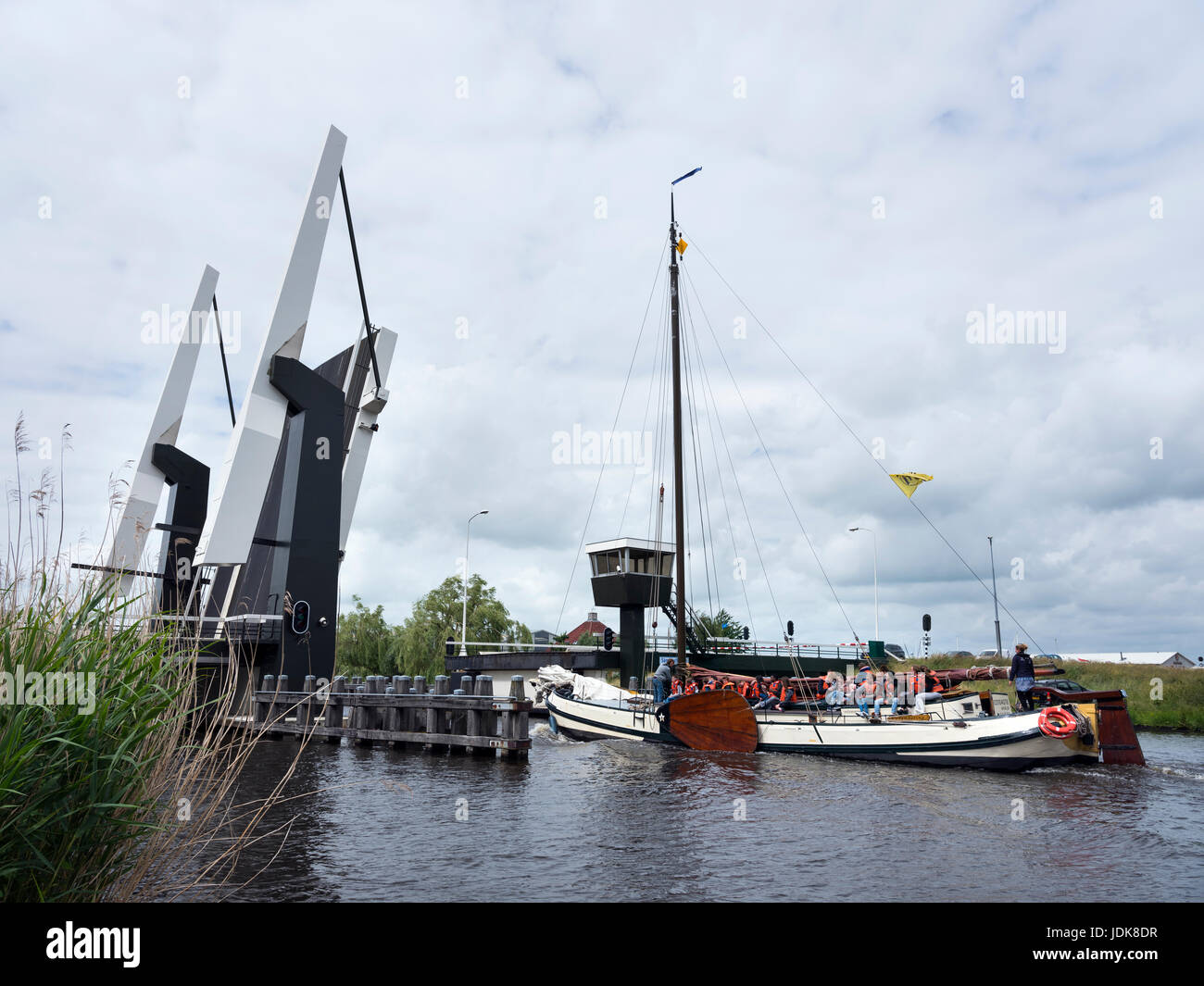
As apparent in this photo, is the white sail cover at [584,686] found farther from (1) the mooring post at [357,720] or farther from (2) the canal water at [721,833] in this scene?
(2) the canal water at [721,833]

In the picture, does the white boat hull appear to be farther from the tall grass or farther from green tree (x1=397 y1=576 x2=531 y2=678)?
green tree (x1=397 y1=576 x2=531 y2=678)

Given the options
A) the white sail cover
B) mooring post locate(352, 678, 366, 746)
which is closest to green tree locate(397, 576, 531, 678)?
the white sail cover

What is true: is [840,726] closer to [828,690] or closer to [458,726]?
[828,690]

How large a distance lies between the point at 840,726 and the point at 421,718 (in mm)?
10266

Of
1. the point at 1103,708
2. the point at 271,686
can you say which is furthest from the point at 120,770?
the point at 1103,708

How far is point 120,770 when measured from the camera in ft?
13.8

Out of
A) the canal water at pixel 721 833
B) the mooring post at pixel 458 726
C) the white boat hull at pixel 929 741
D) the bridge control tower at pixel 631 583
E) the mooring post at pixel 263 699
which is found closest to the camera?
the canal water at pixel 721 833

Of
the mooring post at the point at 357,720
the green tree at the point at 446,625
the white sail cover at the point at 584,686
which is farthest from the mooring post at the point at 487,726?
the green tree at the point at 446,625

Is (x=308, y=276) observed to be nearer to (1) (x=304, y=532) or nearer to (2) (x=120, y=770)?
(1) (x=304, y=532)

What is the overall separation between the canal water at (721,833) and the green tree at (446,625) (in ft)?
97.6

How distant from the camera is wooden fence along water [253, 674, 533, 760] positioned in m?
18.1

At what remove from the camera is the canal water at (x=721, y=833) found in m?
8.28

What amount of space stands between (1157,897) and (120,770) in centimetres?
933

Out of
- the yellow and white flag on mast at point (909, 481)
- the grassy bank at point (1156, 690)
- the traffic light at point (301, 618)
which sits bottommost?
the grassy bank at point (1156, 690)
